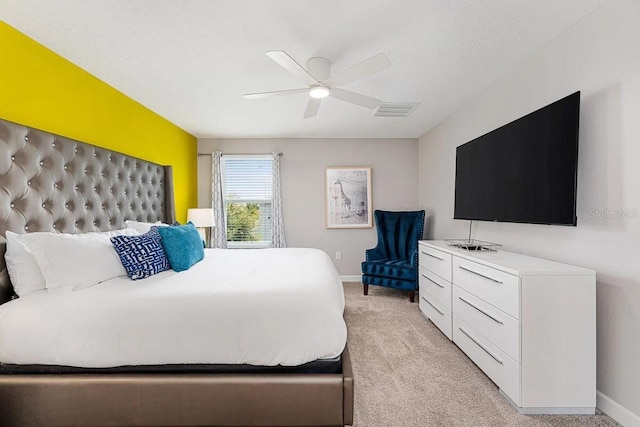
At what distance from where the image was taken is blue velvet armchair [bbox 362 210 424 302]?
3.96 m

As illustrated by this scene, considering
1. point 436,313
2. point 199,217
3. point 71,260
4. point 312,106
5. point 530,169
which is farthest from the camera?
point 199,217

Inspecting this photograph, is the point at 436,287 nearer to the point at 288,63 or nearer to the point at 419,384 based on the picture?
the point at 419,384

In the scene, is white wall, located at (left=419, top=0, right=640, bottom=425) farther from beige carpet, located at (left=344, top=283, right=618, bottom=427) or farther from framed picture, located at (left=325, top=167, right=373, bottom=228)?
framed picture, located at (left=325, top=167, right=373, bottom=228)

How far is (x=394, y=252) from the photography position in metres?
4.56

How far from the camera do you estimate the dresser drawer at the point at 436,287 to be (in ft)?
9.16

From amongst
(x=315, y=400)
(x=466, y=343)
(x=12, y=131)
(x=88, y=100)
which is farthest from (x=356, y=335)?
(x=88, y=100)

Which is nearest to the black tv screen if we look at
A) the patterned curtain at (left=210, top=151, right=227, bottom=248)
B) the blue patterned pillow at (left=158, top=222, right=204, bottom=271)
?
the blue patterned pillow at (left=158, top=222, right=204, bottom=271)

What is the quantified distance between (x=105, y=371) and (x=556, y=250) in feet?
9.10

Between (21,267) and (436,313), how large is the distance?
3.13m

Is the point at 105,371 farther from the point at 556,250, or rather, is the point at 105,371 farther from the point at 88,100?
the point at 556,250

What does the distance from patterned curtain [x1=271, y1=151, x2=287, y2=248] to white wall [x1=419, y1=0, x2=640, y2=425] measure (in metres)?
3.37

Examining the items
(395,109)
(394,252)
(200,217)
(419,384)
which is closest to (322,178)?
(394,252)

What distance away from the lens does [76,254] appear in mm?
1878

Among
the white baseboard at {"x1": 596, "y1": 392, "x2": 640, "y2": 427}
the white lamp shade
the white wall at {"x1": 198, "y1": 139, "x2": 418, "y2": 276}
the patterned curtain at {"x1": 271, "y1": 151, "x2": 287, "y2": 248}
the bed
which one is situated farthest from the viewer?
the white wall at {"x1": 198, "y1": 139, "x2": 418, "y2": 276}
